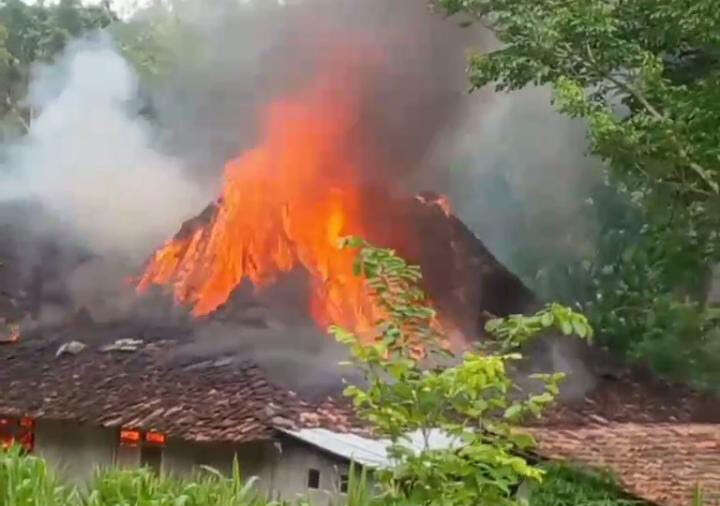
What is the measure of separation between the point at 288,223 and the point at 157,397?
363 cm

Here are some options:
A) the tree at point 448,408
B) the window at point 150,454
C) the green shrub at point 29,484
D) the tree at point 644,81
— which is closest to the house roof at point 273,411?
the window at point 150,454

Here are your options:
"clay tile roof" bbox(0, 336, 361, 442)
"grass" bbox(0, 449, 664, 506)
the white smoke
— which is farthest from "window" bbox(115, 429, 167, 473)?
"grass" bbox(0, 449, 664, 506)

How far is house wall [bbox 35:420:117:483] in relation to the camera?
36.2ft

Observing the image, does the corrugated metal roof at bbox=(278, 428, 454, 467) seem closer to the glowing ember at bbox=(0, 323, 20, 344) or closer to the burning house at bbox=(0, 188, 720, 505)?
the burning house at bbox=(0, 188, 720, 505)

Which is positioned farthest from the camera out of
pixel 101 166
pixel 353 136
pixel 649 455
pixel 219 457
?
pixel 101 166

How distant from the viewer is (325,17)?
15438 mm

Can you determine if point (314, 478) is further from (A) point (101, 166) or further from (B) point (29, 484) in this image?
(A) point (101, 166)

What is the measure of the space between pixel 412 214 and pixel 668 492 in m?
7.16

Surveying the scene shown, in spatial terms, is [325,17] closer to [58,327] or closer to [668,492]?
[58,327]

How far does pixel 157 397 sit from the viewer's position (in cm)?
1112

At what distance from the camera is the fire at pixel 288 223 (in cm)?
1336

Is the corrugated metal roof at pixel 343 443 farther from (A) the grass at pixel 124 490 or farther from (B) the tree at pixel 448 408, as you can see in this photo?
(A) the grass at pixel 124 490

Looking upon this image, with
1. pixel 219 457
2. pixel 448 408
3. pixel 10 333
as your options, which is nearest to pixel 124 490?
pixel 448 408

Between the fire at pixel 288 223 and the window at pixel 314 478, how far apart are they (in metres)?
3.27
